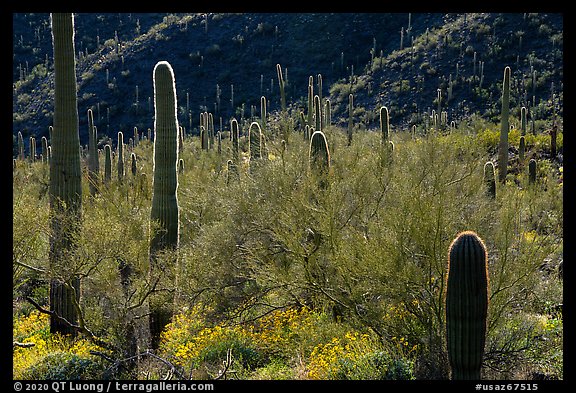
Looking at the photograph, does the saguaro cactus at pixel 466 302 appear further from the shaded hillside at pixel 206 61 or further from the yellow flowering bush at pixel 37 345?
the shaded hillside at pixel 206 61

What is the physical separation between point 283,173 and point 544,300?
657 centimetres

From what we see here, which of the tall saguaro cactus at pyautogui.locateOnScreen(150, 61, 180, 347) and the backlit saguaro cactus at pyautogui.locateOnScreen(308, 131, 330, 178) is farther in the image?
the backlit saguaro cactus at pyautogui.locateOnScreen(308, 131, 330, 178)

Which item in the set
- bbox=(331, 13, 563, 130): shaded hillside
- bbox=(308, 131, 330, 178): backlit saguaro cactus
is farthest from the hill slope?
bbox=(308, 131, 330, 178): backlit saguaro cactus

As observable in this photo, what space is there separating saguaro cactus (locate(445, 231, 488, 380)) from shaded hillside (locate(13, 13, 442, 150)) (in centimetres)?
3921

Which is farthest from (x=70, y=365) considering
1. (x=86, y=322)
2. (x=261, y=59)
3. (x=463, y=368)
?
(x=261, y=59)

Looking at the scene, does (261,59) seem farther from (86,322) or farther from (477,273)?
(477,273)

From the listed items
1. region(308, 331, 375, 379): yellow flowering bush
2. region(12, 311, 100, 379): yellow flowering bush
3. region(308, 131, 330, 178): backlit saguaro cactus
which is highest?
region(308, 131, 330, 178): backlit saguaro cactus

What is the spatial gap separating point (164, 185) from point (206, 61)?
1634 inches

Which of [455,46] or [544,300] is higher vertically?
[455,46]

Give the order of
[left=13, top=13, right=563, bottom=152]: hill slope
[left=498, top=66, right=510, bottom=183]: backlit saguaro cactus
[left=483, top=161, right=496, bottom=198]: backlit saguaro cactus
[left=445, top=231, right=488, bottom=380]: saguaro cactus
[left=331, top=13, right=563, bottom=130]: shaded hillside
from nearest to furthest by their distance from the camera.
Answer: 1. [left=445, top=231, right=488, bottom=380]: saguaro cactus
2. [left=483, top=161, right=496, bottom=198]: backlit saguaro cactus
3. [left=498, top=66, right=510, bottom=183]: backlit saguaro cactus
4. [left=331, top=13, right=563, bottom=130]: shaded hillside
5. [left=13, top=13, right=563, bottom=152]: hill slope

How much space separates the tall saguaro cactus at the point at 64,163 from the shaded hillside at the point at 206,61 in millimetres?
34434

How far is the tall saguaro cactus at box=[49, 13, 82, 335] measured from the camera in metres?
11.0

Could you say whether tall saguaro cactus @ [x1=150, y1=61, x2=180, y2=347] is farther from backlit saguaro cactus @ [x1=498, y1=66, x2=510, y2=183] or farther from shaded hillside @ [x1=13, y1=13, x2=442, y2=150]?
shaded hillside @ [x1=13, y1=13, x2=442, y2=150]

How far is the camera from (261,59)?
1994 inches
